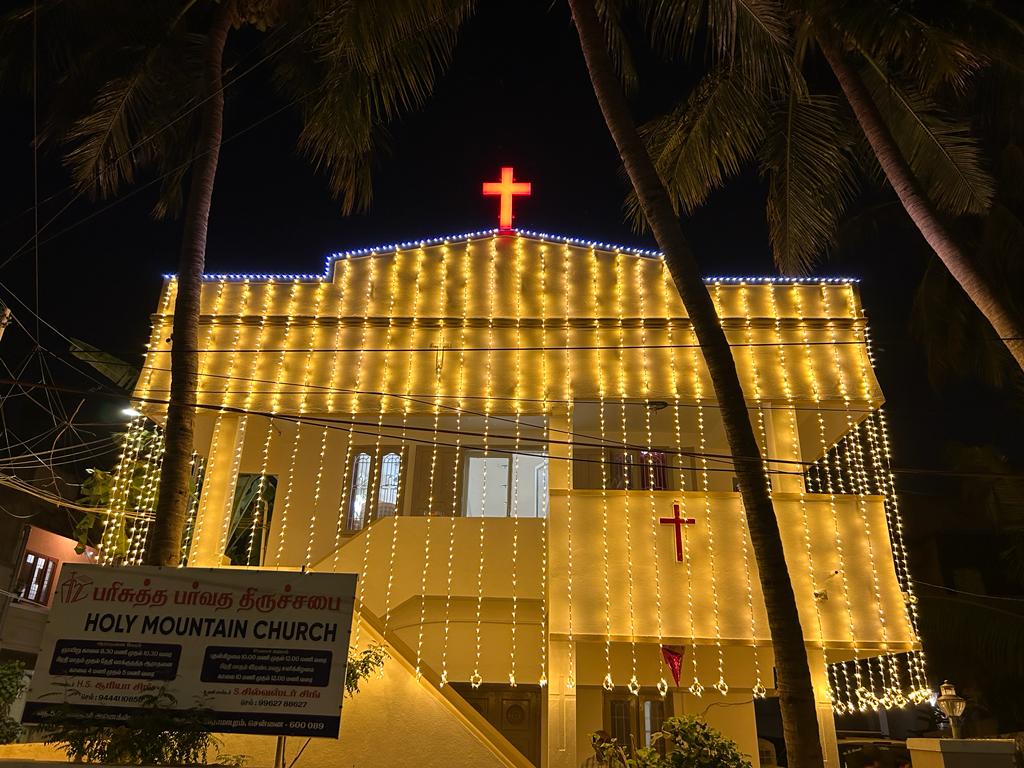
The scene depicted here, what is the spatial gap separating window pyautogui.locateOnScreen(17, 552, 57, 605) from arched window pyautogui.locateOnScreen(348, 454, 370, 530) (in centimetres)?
1315

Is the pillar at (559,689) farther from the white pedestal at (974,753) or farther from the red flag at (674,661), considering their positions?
the white pedestal at (974,753)

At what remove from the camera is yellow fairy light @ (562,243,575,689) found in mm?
10570

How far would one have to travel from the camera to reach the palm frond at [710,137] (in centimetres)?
1198

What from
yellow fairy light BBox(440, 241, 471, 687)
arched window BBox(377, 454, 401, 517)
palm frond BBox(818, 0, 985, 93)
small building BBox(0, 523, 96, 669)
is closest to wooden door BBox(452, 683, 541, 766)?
yellow fairy light BBox(440, 241, 471, 687)

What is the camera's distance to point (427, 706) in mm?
8523

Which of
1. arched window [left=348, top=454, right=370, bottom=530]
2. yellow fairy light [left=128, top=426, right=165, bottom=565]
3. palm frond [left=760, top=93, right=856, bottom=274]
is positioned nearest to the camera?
palm frond [left=760, top=93, right=856, bottom=274]

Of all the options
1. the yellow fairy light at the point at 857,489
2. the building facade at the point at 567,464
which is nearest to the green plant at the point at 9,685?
the building facade at the point at 567,464

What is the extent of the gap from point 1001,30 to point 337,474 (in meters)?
12.1

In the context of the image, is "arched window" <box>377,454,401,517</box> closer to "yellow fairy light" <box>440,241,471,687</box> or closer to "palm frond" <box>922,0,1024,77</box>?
"yellow fairy light" <box>440,241,471,687</box>

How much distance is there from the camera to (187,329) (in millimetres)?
10414

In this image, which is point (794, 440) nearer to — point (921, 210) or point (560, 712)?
point (921, 210)

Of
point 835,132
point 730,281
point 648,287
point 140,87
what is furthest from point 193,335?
point 835,132

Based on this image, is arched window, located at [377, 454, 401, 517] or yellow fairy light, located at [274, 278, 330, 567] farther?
arched window, located at [377, 454, 401, 517]

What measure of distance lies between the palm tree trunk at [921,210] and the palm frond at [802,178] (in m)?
0.74
